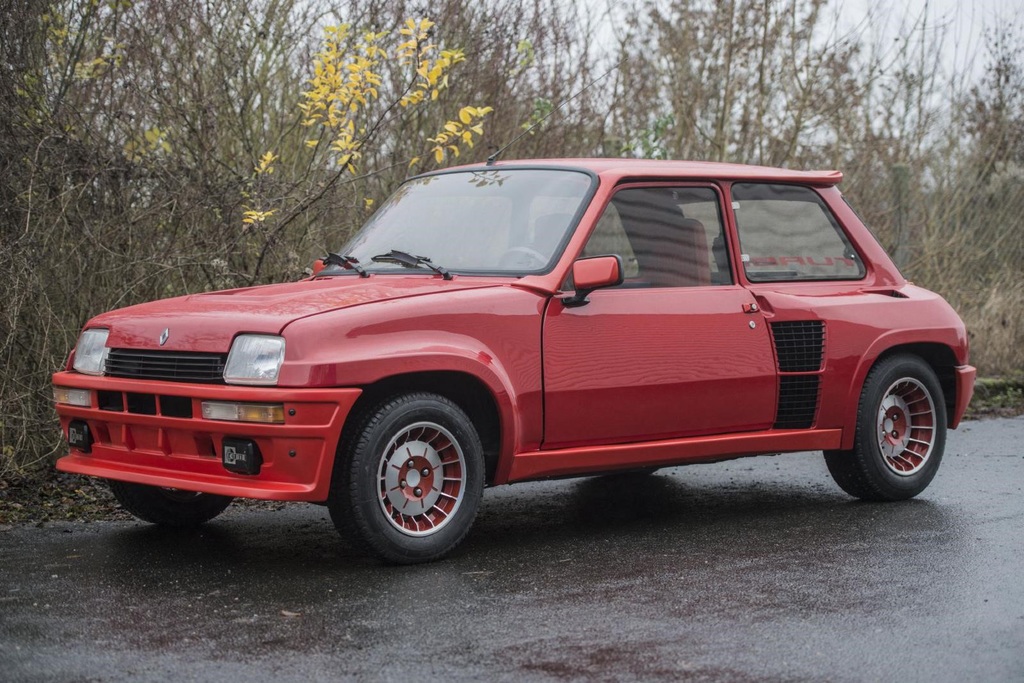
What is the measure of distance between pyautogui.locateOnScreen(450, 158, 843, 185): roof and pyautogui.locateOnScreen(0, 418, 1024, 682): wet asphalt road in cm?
173

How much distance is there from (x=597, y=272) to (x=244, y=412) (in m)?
1.67

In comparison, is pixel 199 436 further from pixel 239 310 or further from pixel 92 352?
Answer: pixel 92 352

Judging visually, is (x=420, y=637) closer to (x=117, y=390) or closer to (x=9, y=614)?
(x=9, y=614)

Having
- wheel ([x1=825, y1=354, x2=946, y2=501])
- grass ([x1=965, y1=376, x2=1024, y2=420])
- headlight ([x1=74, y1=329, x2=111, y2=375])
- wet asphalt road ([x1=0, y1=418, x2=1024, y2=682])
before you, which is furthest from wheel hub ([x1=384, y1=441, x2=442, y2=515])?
grass ([x1=965, y1=376, x2=1024, y2=420])

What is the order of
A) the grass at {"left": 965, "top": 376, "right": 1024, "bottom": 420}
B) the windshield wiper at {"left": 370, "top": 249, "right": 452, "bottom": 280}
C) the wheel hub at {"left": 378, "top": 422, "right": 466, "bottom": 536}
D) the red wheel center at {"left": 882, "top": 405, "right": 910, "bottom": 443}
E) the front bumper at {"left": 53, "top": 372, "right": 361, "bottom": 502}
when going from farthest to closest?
the grass at {"left": 965, "top": 376, "right": 1024, "bottom": 420} → the red wheel center at {"left": 882, "top": 405, "right": 910, "bottom": 443} → the windshield wiper at {"left": 370, "top": 249, "right": 452, "bottom": 280} → the wheel hub at {"left": 378, "top": 422, "right": 466, "bottom": 536} → the front bumper at {"left": 53, "top": 372, "right": 361, "bottom": 502}

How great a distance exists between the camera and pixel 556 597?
18.1 feet

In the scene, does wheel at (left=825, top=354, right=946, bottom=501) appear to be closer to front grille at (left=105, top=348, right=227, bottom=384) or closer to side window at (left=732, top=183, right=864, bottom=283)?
side window at (left=732, top=183, right=864, bottom=283)

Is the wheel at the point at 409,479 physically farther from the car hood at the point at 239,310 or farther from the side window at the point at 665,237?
the side window at the point at 665,237

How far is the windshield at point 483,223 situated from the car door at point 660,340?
22 cm

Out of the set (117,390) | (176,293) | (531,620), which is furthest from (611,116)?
(531,620)

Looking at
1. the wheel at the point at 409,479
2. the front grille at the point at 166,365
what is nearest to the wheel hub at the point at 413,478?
the wheel at the point at 409,479

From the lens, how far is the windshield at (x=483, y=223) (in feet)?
22.0

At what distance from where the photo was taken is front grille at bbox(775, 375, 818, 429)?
7277 millimetres

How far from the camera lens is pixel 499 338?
6227 mm
